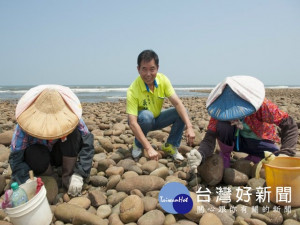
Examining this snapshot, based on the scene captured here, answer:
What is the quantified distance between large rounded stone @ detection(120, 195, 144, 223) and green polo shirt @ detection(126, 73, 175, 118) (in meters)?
1.14

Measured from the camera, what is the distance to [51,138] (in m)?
1.73

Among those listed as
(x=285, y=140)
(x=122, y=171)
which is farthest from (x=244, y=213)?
(x=122, y=171)

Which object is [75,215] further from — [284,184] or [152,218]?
[284,184]

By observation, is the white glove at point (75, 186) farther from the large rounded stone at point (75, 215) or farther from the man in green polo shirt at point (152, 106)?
the man in green polo shirt at point (152, 106)

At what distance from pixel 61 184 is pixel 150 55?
1548 millimetres

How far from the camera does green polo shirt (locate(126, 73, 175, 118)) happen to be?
9.16ft

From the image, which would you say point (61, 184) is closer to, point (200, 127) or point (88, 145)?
point (88, 145)

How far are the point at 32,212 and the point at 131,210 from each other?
635 mm

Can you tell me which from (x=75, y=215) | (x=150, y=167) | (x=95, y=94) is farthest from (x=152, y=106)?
(x=95, y=94)

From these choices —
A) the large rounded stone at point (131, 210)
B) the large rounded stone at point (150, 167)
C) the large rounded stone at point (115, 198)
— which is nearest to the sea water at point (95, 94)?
the large rounded stone at point (150, 167)

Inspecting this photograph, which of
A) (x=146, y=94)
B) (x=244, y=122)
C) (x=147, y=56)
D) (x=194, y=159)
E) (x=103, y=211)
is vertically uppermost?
(x=147, y=56)

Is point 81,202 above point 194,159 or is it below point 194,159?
below

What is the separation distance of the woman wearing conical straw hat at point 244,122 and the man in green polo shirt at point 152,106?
0.38 metres

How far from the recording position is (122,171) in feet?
7.98
